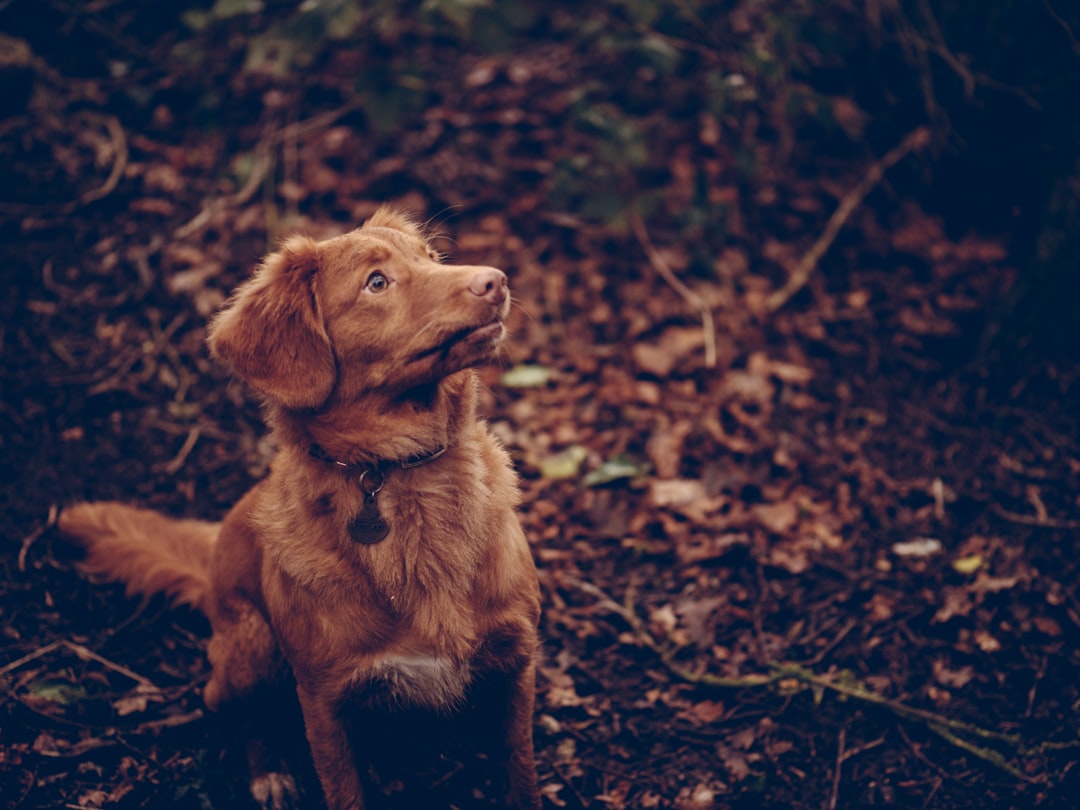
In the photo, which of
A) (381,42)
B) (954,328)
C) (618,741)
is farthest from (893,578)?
(381,42)

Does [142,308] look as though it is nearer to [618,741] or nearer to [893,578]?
[618,741]

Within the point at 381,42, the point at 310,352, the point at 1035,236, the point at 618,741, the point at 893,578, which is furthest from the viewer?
the point at 381,42

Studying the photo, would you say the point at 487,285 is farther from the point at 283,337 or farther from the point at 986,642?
the point at 986,642

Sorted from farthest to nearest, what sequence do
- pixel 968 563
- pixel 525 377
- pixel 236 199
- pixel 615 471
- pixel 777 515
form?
pixel 236 199
pixel 525 377
pixel 615 471
pixel 777 515
pixel 968 563

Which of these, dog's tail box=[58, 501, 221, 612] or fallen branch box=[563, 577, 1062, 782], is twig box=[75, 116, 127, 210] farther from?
fallen branch box=[563, 577, 1062, 782]

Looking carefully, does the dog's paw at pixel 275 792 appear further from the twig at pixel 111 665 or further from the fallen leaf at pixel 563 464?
the fallen leaf at pixel 563 464

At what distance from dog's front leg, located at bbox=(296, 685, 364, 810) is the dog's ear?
889mm

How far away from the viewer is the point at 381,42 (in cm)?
636

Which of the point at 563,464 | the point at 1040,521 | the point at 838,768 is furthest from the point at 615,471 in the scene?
the point at 1040,521

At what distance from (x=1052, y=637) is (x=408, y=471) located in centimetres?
258

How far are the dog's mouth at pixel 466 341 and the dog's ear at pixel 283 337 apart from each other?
0.30m

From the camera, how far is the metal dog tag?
96.1 inches

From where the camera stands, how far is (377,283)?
2.55 m

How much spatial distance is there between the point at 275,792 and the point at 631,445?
2317 millimetres
